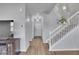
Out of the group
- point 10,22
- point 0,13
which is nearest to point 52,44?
point 10,22

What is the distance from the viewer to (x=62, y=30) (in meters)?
4.80

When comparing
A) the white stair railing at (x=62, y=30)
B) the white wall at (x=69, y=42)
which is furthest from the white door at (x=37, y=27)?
the white wall at (x=69, y=42)

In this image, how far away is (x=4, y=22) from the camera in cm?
375

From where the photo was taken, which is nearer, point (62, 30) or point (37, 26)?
point (37, 26)

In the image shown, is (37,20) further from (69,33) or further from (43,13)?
(69,33)

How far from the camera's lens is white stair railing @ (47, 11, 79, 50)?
14.6 feet

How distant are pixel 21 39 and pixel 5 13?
2.50 feet

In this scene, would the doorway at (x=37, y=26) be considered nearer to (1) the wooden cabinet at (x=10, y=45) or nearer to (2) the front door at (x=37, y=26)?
(2) the front door at (x=37, y=26)

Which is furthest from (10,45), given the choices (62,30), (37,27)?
(62,30)

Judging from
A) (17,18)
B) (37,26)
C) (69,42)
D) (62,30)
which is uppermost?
(17,18)

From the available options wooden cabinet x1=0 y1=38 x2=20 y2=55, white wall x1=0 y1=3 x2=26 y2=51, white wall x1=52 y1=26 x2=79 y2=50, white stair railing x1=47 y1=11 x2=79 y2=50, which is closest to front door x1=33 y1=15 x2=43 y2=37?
white wall x1=0 y1=3 x2=26 y2=51

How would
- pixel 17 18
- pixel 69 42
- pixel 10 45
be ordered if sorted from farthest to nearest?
pixel 69 42 < pixel 17 18 < pixel 10 45

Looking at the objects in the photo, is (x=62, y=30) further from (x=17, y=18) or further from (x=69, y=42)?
(x=17, y=18)

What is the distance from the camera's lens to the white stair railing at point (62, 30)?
4463 millimetres
